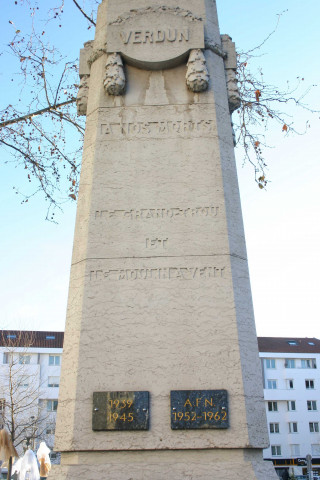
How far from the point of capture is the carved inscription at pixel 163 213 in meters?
5.86

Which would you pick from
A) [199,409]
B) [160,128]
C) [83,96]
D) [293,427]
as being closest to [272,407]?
[293,427]

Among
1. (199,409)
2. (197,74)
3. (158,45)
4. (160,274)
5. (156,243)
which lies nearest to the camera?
(199,409)

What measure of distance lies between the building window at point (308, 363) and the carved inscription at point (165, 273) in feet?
192

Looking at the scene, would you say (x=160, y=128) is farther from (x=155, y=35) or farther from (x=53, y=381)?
(x=53, y=381)

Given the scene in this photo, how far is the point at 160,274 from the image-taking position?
18.3ft

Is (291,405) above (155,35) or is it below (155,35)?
above

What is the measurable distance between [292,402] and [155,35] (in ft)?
186

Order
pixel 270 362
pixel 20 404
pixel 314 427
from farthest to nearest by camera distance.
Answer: pixel 270 362, pixel 314 427, pixel 20 404

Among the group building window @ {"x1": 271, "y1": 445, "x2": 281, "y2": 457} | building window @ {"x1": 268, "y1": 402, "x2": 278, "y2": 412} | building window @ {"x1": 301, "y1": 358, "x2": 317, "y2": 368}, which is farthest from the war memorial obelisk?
building window @ {"x1": 301, "y1": 358, "x2": 317, "y2": 368}

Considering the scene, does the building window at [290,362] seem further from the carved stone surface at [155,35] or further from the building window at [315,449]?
the carved stone surface at [155,35]

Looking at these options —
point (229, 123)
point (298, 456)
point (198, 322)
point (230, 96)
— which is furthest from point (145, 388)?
point (298, 456)

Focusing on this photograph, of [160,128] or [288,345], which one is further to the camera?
[288,345]

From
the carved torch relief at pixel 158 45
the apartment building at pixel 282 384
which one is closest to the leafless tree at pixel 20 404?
the apartment building at pixel 282 384

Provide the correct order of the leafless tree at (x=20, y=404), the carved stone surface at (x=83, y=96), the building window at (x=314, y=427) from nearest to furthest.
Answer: the carved stone surface at (x=83, y=96)
the leafless tree at (x=20, y=404)
the building window at (x=314, y=427)
